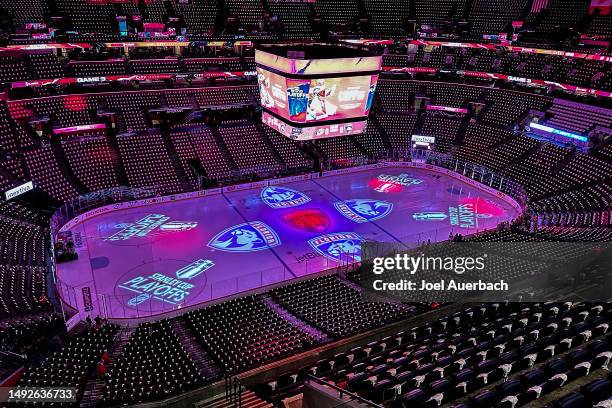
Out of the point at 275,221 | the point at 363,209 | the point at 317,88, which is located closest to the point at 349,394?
the point at 317,88

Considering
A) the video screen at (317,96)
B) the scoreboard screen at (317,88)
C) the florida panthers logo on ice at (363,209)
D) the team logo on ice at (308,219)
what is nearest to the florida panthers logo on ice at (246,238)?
the team logo on ice at (308,219)

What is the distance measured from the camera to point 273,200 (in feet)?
126

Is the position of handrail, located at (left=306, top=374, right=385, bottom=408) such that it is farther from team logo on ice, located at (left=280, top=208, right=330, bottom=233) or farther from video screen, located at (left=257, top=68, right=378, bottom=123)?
team logo on ice, located at (left=280, top=208, right=330, bottom=233)

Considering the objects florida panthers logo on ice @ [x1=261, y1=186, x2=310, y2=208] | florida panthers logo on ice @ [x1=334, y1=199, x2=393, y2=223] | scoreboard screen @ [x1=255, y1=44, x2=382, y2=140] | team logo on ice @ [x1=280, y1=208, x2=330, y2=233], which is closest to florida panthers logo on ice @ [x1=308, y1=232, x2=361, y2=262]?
team logo on ice @ [x1=280, y1=208, x2=330, y2=233]

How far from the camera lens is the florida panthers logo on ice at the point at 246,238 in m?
30.8

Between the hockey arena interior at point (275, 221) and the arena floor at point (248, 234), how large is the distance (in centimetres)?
19

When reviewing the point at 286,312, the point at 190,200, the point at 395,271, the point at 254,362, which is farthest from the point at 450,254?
the point at 190,200

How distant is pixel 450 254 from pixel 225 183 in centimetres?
2138

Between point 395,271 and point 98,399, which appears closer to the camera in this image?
point 98,399

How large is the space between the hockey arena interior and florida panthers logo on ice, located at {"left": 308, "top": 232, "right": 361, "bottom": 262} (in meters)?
0.18

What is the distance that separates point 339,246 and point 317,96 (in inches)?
379

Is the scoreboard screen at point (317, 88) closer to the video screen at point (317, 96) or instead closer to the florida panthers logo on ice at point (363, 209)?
the video screen at point (317, 96)

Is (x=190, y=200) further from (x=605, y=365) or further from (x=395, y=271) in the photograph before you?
(x=605, y=365)

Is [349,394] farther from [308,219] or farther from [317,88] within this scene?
[308,219]
